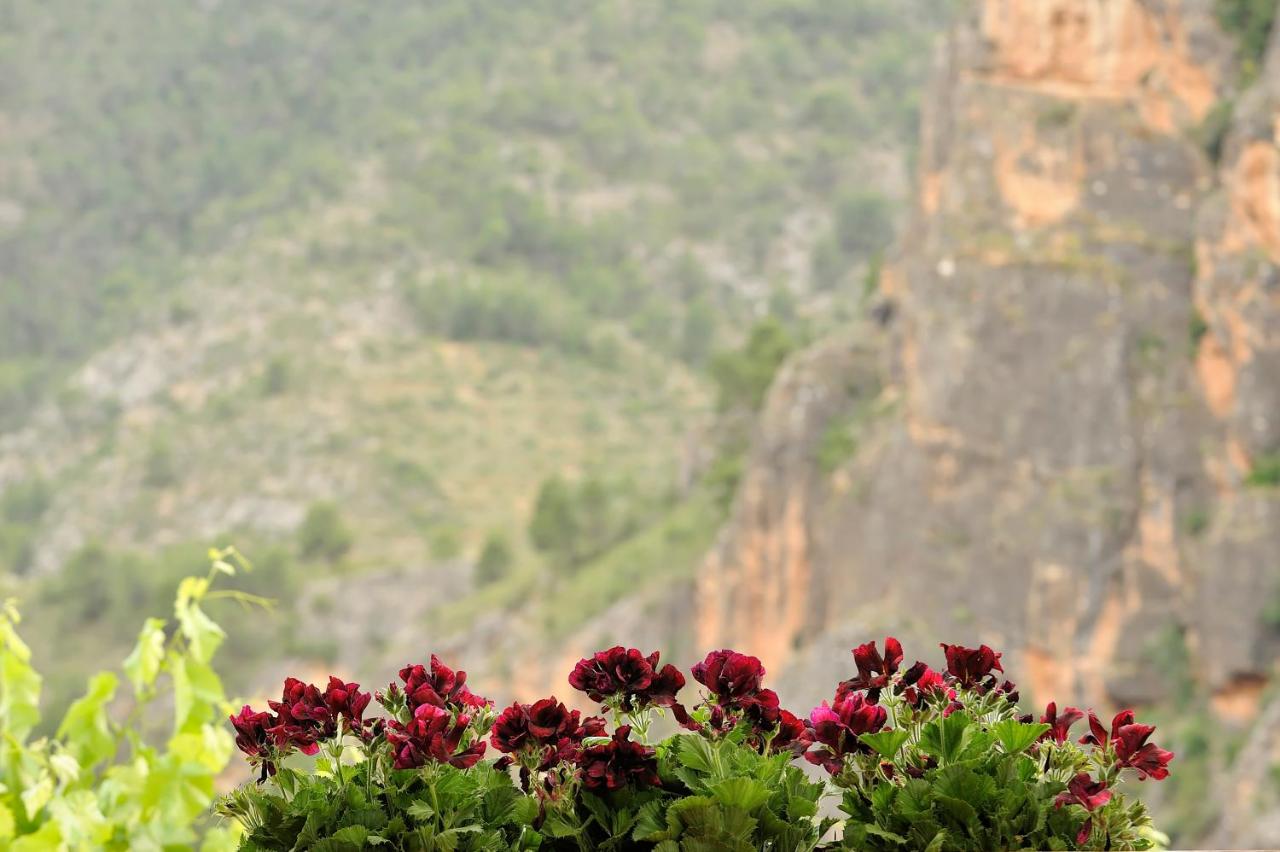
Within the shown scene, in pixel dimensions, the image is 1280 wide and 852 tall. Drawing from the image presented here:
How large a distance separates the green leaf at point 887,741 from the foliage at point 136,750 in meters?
2.28

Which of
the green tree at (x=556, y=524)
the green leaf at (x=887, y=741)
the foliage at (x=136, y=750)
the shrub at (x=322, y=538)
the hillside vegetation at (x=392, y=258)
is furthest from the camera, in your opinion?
the hillside vegetation at (x=392, y=258)

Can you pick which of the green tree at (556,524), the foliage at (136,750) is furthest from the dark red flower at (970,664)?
the green tree at (556,524)

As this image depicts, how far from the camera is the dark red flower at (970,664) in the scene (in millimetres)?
4395

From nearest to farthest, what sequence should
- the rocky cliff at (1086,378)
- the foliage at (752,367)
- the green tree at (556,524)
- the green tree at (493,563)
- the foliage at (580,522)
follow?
the rocky cliff at (1086,378)
the foliage at (752,367)
the foliage at (580,522)
the green tree at (556,524)
the green tree at (493,563)

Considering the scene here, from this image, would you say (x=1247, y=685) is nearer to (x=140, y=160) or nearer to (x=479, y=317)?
(x=479, y=317)

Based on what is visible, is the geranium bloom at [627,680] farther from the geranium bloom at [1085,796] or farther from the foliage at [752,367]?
the foliage at [752,367]

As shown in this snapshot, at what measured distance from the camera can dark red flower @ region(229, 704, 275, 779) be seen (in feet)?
14.1

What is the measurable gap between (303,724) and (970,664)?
146cm

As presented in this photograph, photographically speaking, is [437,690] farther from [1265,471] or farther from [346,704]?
[1265,471]

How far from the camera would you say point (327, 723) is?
14.2ft

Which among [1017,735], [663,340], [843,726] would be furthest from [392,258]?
[1017,735]

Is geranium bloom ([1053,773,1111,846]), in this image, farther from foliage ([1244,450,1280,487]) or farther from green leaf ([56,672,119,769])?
foliage ([1244,450,1280,487])

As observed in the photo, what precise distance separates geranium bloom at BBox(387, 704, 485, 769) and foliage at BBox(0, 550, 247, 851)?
66.1 inches

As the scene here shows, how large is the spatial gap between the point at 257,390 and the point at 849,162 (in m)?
42.3
